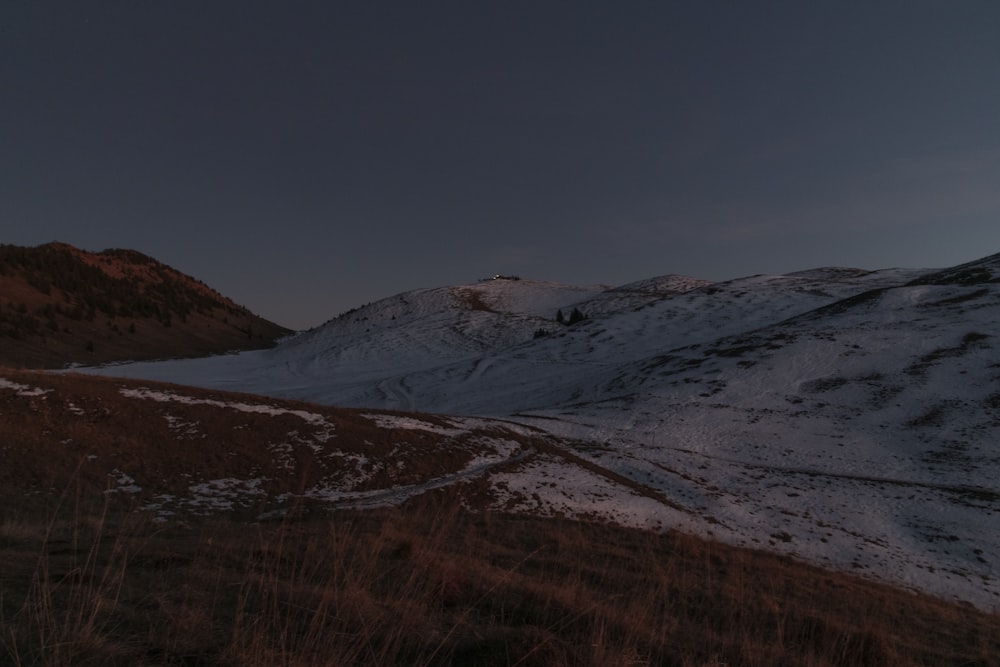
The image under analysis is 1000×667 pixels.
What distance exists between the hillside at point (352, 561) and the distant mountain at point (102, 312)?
87.3 feet

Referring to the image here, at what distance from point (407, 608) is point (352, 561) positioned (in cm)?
132

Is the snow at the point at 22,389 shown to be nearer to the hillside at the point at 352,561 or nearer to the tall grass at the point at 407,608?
the hillside at the point at 352,561

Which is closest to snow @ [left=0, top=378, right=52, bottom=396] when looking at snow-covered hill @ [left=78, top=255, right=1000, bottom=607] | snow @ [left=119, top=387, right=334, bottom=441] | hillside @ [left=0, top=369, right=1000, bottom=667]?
hillside @ [left=0, top=369, right=1000, bottom=667]

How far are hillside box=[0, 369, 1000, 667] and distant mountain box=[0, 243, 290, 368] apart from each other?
26.6 meters

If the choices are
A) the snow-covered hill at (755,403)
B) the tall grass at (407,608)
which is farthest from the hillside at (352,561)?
the snow-covered hill at (755,403)

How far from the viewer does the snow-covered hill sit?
19422 millimetres

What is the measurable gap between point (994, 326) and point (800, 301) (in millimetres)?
33560

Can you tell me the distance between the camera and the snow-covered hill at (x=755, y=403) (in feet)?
63.7

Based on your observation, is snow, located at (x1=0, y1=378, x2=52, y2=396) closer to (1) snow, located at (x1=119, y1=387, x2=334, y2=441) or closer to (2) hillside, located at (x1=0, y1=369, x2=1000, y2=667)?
(2) hillside, located at (x1=0, y1=369, x2=1000, y2=667)

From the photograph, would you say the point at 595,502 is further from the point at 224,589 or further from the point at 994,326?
the point at 994,326

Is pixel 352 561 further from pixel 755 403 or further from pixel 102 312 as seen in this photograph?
pixel 102 312

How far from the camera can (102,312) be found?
59500 millimetres

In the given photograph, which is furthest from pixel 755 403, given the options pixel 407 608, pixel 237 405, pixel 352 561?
pixel 407 608

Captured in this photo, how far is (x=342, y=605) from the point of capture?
15.9 ft
